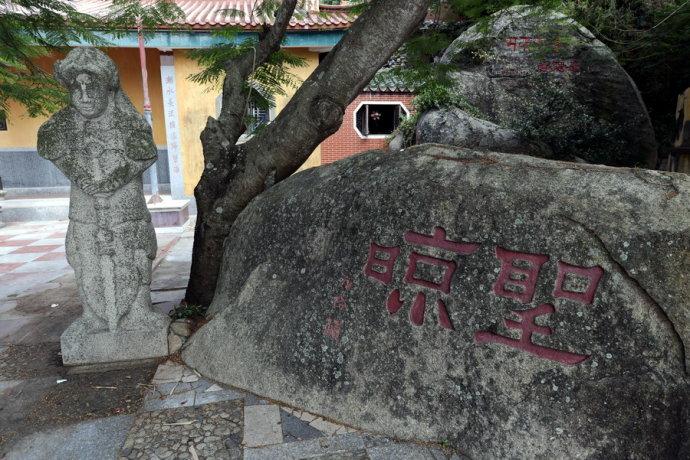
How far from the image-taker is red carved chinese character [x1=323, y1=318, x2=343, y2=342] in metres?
2.72

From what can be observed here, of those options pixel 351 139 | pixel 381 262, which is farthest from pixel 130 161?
pixel 351 139

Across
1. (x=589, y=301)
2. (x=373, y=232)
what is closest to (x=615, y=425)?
(x=589, y=301)

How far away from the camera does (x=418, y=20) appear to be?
343cm

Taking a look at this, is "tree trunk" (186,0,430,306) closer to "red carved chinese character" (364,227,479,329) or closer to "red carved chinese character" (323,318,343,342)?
"red carved chinese character" (364,227,479,329)

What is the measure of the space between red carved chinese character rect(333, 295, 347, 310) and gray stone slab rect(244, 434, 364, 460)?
0.75m

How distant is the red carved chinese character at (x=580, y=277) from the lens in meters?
2.11

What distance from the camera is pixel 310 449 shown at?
97.0 inches

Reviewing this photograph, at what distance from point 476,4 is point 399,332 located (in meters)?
3.52

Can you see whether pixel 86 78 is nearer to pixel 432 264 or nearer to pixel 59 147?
pixel 59 147

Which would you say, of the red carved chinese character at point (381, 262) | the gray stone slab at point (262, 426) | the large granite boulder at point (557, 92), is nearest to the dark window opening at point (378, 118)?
the large granite boulder at point (557, 92)

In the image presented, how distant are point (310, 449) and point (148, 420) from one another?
1096mm

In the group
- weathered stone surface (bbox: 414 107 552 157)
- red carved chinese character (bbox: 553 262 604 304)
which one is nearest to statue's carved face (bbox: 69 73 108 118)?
red carved chinese character (bbox: 553 262 604 304)

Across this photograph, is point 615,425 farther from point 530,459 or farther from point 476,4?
point 476,4

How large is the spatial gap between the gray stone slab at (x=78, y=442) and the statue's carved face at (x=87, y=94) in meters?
2.15
